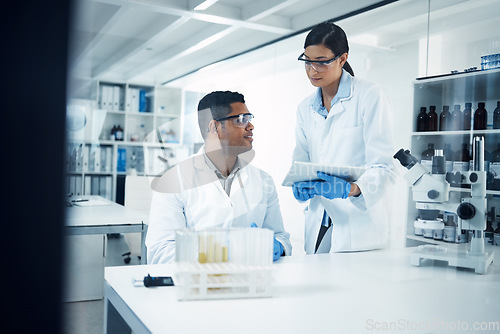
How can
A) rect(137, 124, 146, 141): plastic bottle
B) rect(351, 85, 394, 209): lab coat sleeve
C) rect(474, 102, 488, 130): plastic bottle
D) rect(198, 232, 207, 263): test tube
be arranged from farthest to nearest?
rect(474, 102, 488, 130): plastic bottle → rect(351, 85, 394, 209): lab coat sleeve → rect(137, 124, 146, 141): plastic bottle → rect(198, 232, 207, 263): test tube

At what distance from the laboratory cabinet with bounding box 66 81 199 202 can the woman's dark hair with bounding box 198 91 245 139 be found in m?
0.06

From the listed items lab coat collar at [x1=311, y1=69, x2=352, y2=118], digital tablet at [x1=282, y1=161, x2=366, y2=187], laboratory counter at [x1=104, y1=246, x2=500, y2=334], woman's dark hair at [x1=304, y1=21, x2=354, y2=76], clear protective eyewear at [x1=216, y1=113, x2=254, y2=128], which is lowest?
laboratory counter at [x1=104, y1=246, x2=500, y2=334]

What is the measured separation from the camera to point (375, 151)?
1.69 m

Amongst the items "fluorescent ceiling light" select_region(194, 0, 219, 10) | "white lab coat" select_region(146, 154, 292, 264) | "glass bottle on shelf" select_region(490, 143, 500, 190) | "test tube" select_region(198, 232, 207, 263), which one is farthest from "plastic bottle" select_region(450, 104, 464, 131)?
"test tube" select_region(198, 232, 207, 263)

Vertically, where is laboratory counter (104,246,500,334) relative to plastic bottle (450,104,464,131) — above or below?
below

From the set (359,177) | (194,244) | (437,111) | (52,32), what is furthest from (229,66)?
(437,111)

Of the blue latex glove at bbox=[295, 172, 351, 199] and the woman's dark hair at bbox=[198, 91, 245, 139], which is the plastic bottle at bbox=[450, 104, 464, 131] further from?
the woman's dark hair at bbox=[198, 91, 245, 139]

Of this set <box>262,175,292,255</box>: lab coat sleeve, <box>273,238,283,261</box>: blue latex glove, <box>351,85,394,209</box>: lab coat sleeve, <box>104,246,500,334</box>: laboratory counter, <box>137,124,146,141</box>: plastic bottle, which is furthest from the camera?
<box>351,85,394,209</box>: lab coat sleeve

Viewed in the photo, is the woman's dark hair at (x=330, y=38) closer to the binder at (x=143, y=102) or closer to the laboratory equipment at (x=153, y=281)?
the binder at (x=143, y=102)

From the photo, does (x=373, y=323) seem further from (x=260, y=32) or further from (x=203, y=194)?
(x=260, y=32)

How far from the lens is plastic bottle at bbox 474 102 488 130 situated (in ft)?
7.14

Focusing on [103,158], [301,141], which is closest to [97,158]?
[103,158]

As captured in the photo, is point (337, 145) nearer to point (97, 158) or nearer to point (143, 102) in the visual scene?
point (143, 102)

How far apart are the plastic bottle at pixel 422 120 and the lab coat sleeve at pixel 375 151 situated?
0.49 m
